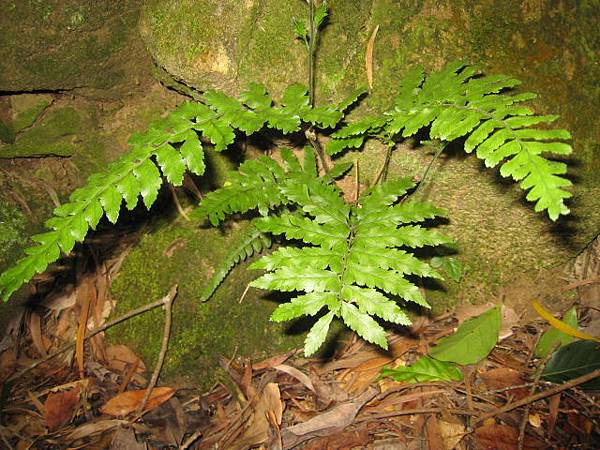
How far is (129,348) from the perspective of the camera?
3.26 m

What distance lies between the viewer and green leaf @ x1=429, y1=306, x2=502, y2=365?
8.77 feet

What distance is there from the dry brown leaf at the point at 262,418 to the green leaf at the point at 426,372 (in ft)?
2.28

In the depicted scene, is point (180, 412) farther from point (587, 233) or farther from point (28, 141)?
point (587, 233)

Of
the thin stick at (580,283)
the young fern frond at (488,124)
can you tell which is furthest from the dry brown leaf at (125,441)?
the thin stick at (580,283)

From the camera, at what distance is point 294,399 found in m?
2.84

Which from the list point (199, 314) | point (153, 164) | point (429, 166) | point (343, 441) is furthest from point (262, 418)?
point (429, 166)

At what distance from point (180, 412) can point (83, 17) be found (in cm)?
263

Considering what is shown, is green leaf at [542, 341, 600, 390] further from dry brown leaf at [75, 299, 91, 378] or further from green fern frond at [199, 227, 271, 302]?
dry brown leaf at [75, 299, 91, 378]

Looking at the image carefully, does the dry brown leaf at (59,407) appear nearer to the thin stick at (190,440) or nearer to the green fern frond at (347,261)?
the thin stick at (190,440)

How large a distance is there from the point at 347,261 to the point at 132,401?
1911mm

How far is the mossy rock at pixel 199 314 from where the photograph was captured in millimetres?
3104

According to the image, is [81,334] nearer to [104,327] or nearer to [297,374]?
[104,327]

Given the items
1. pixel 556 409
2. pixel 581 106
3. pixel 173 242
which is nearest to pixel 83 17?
pixel 173 242

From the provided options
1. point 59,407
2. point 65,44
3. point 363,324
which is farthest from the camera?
point 59,407
